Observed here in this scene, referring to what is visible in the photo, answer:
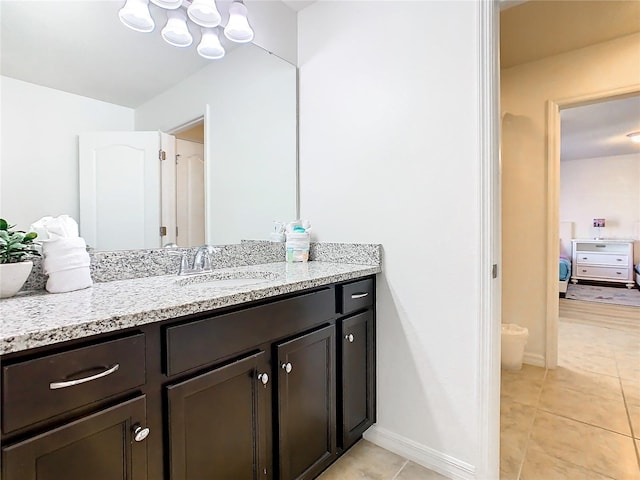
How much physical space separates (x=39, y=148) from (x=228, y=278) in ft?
2.82

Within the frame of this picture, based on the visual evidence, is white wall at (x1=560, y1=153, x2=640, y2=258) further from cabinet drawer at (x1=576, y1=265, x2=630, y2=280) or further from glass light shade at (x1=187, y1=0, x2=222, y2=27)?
glass light shade at (x1=187, y1=0, x2=222, y2=27)

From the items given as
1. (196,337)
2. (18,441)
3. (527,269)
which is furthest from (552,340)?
(18,441)

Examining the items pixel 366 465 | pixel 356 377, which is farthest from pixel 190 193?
pixel 366 465

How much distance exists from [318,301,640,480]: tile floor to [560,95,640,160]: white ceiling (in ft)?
7.33

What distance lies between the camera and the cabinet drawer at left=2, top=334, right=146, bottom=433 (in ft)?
2.23

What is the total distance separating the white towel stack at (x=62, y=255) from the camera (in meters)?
1.12

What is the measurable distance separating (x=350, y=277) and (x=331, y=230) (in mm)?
459

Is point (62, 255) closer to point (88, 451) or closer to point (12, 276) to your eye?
point (12, 276)

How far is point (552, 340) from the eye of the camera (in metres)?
2.73

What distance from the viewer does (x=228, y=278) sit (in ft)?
5.41

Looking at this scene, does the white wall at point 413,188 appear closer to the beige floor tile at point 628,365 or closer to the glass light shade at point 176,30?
the glass light shade at point 176,30

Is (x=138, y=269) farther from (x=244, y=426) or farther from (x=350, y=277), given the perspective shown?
(x=350, y=277)

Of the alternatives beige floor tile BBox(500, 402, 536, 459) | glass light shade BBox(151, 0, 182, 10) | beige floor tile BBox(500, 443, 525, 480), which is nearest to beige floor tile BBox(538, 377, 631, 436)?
beige floor tile BBox(500, 402, 536, 459)

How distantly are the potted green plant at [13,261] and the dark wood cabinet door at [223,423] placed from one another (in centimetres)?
58
